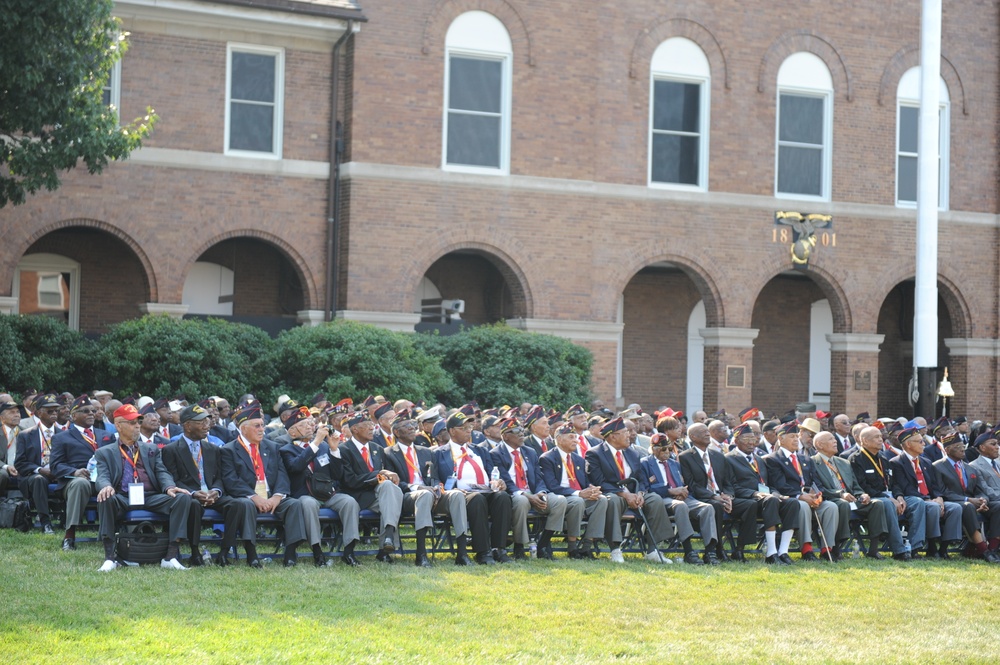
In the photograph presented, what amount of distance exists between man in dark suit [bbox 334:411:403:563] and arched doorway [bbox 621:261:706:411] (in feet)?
53.7

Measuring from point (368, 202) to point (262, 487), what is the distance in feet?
37.8

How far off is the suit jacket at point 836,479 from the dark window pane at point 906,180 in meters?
14.1

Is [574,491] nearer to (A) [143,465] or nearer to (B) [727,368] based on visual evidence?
(A) [143,465]

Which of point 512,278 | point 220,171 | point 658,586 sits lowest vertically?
point 658,586

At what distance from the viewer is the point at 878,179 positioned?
29.0 m

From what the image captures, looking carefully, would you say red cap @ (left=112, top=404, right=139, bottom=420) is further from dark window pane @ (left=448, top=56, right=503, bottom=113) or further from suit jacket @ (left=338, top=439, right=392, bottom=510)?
dark window pane @ (left=448, top=56, right=503, bottom=113)

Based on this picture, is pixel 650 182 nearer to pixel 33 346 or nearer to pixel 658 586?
pixel 33 346

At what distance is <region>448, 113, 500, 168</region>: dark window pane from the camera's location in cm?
2580

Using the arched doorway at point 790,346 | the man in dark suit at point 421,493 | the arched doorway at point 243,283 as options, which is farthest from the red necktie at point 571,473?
the arched doorway at point 790,346

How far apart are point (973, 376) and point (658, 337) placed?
701 centimetres

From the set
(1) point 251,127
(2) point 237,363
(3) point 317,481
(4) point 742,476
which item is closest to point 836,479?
(4) point 742,476

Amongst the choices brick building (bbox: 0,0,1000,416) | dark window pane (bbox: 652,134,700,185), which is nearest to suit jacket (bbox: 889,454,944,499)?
brick building (bbox: 0,0,1000,416)

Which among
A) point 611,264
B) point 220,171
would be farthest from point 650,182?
point 220,171

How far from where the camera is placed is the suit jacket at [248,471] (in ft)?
44.8
